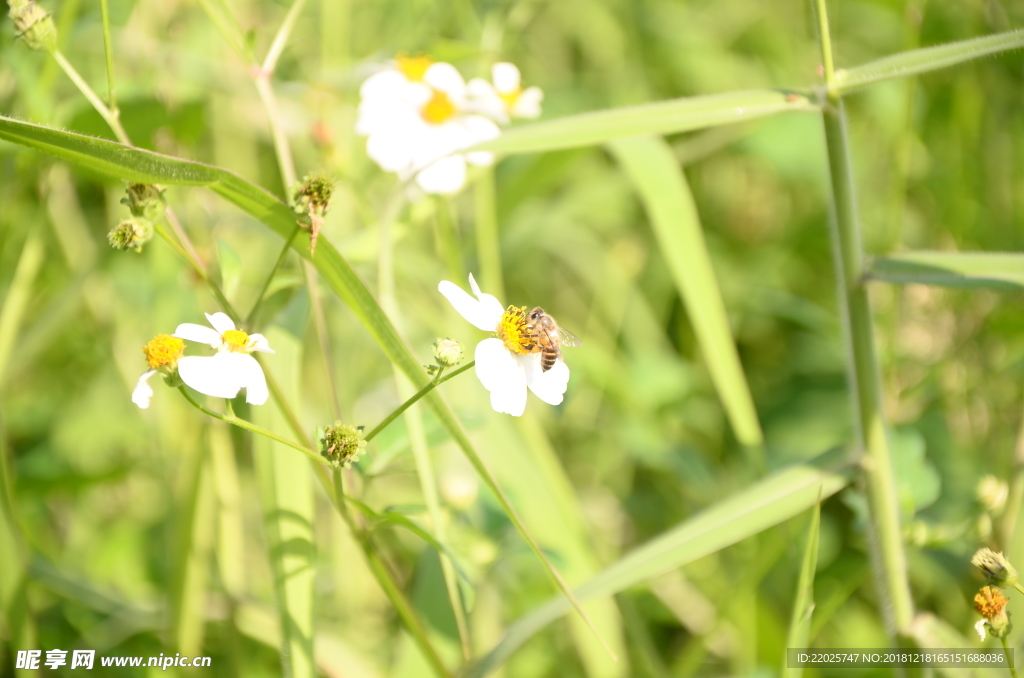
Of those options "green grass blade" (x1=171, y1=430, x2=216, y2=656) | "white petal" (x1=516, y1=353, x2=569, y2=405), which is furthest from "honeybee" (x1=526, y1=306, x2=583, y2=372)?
"green grass blade" (x1=171, y1=430, x2=216, y2=656)

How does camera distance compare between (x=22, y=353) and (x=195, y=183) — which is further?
(x=22, y=353)

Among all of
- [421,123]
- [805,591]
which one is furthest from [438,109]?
[805,591]

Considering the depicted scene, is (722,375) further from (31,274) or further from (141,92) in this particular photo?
(31,274)

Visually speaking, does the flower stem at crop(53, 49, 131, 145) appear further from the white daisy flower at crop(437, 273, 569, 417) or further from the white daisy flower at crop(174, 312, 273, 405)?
the white daisy flower at crop(437, 273, 569, 417)

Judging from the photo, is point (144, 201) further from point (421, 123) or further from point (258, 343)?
point (421, 123)

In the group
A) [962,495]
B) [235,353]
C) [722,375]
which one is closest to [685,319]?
[962,495]

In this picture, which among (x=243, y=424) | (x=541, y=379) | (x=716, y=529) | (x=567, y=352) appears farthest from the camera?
(x=567, y=352)
